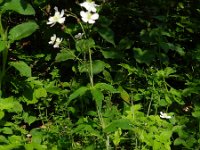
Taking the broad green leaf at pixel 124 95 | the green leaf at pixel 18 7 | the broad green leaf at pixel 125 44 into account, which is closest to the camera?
the green leaf at pixel 18 7

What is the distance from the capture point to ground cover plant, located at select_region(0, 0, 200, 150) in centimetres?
271

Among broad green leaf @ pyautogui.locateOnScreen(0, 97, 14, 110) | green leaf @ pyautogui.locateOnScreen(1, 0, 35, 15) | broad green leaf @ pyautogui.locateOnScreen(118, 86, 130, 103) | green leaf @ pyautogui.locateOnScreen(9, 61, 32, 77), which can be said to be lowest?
broad green leaf @ pyautogui.locateOnScreen(0, 97, 14, 110)

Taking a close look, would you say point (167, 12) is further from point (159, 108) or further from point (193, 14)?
point (159, 108)

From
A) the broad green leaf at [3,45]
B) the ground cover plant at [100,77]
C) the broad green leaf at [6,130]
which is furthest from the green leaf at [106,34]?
the broad green leaf at [6,130]

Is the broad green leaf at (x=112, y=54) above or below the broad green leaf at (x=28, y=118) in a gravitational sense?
above

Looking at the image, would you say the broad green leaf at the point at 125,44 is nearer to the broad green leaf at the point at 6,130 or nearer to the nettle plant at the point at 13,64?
the nettle plant at the point at 13,64

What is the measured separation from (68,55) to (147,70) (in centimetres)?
63

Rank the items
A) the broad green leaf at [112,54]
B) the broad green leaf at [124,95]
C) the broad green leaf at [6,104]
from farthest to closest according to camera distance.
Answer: the broad green leaf at [112,54], the broad green leaf at [124,95], the broad green leaf at [6,104]

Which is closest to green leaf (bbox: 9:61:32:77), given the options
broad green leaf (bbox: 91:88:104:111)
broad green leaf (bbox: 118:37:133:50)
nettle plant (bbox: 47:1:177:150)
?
nettle plant (bbox: 47:1:177:150)

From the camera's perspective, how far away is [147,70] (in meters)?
3.29

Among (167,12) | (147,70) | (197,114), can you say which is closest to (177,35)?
(167,12)

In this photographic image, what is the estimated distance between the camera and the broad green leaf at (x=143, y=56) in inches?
131

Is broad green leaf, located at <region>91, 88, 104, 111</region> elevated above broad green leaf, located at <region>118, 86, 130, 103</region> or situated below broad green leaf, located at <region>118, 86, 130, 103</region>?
below

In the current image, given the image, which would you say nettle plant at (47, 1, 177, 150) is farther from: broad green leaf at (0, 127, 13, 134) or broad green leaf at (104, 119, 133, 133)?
broad green leaf at (0, 127, 13, 134)
